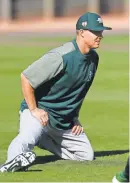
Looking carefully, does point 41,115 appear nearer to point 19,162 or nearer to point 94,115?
point 19,162

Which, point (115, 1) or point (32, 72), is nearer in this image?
point (32, 72)

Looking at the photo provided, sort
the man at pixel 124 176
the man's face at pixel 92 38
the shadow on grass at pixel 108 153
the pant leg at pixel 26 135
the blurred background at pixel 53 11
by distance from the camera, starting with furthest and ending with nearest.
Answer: the blurred background at pixel 53 11 < the shadow on grass at pixel 108 153 < the man's face at pixel 92 38 < the pant leg at pixel 26 135 < the man at pixel 124 176

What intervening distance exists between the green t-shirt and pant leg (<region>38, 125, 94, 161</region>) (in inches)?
5.6

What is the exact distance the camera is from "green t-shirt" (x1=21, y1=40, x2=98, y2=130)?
27.7 ft

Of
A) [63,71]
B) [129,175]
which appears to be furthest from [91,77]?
[129,175]

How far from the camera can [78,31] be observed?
8.66m

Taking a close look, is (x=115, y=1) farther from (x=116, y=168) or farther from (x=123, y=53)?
(x=116, y=168)

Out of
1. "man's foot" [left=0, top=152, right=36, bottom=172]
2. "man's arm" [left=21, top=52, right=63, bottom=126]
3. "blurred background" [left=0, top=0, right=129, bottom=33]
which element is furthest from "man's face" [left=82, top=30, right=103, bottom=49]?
"blurred background" [left=0, top=0, right=129, bottom=33]

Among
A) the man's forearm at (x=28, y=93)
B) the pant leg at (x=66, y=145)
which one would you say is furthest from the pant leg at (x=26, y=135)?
the pant leg at (x=66, y=145)

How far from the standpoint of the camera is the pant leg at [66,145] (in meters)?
9.01

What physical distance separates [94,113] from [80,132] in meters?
3.96

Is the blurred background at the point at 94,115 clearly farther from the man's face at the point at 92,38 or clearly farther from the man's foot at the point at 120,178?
the man's face at the point at 92,38

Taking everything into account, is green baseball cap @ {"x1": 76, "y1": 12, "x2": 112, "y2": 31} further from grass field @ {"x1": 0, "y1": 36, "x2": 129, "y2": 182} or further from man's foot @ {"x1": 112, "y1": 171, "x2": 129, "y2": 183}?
man's foot @ {"x1": 112, "y1": 171, "x2": 129, "y2": 183}

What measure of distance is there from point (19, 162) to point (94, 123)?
14.0 ft
